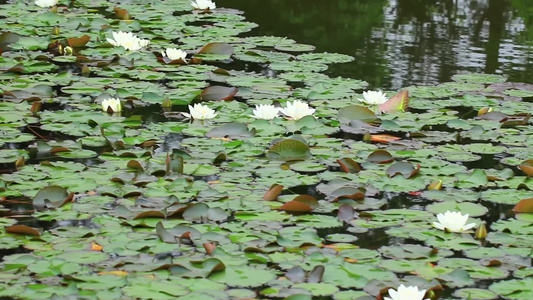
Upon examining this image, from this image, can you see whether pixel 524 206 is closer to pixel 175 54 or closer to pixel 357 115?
pixel 357 115

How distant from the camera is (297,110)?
4.32 m

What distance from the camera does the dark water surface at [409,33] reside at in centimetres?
551

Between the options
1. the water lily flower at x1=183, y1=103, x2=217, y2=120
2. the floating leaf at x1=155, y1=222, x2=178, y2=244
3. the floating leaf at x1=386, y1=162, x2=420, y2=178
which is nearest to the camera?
the floating leaf at x1=155, y1=222, x2=178, y2=244

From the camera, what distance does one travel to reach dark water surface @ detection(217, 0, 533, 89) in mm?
5506

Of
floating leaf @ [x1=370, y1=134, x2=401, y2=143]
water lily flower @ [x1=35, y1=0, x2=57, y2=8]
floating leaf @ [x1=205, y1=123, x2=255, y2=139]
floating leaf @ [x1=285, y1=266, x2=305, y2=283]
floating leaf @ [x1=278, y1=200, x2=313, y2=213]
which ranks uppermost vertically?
water lily flower @ [x1=35, y1=0, x2=57, y2=8]

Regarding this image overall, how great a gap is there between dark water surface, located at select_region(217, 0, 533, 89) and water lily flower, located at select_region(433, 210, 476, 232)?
6.87 ft

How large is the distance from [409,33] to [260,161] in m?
3.13

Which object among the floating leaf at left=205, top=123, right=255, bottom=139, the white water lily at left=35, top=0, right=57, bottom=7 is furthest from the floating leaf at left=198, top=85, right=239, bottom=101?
the white water lily at left=35, top=0, right=57, bottom=7

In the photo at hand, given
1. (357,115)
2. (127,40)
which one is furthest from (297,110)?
(127,40)

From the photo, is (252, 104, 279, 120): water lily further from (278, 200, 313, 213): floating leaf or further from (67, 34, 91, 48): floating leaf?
(67, 34, 91, 48): floating leaf

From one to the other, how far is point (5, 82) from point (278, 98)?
59.9 inches

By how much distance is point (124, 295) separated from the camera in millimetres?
2510

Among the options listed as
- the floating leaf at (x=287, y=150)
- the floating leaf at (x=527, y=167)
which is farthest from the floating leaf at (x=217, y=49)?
the floating leaf at (x=527, y=167)

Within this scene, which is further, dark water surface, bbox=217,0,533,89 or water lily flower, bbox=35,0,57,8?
water lily flower, bbox=35,0,57,8
